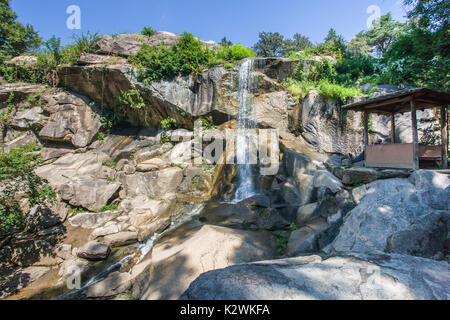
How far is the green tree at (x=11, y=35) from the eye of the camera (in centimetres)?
1266

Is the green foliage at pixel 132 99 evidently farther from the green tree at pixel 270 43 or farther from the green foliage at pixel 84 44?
the green tree at pixel 270 43

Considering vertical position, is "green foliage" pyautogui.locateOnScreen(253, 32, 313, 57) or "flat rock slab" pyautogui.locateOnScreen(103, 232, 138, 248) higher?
"green foliage" pyautogui.locateOnScreen(253, 32, 313, 57)

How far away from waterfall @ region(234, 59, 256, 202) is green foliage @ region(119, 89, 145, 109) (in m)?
6.22

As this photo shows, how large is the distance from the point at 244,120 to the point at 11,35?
16.9 meters

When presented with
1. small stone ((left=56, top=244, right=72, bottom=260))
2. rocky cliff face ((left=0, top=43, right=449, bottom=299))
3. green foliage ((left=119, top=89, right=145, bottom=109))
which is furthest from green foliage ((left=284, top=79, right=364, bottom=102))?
small stone ((left=56, top=244, right=72, bottom=260))

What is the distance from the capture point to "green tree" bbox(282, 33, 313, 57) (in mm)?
26864

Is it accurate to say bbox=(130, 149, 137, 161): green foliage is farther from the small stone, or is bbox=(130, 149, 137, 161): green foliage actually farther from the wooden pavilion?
the wooden pavilion

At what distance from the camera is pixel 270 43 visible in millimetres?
26125

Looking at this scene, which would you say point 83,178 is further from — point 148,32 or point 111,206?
point 148,32

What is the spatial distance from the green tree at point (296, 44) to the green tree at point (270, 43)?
99cm

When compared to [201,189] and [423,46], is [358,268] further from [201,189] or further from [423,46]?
[423,46]

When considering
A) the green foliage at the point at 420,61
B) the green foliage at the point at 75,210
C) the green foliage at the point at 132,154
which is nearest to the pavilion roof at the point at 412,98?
the green foliage at the point at 420,61

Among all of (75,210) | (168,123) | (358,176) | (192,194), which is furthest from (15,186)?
(358,176)
